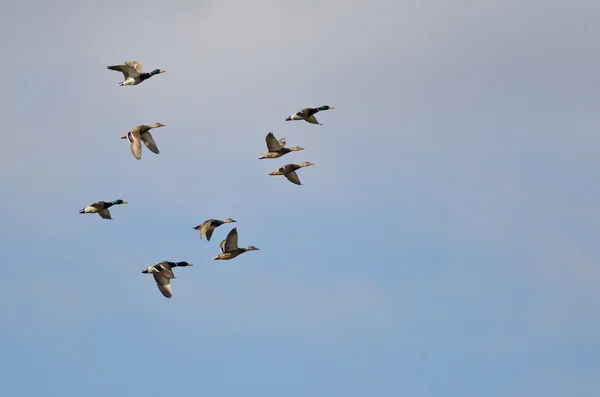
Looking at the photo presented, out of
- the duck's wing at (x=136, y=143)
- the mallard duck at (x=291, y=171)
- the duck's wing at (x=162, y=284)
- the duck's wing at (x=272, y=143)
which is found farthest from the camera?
the mallard duck at (x=291, y=171)

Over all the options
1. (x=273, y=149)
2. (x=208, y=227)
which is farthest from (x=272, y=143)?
(x=208, y=227)

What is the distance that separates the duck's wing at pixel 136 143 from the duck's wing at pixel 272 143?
10018 mm

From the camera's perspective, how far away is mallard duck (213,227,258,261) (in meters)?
112

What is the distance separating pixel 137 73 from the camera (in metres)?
113

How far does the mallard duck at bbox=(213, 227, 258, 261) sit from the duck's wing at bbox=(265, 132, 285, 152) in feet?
25.3

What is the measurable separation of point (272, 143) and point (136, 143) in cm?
1152

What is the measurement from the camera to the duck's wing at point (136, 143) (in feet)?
354

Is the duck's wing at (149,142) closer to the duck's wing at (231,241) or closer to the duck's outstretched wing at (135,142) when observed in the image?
the duck's outstretched wing at (135,142)

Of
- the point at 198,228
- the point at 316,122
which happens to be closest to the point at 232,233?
the point at 198,228

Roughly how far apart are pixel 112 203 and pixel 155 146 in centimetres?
750

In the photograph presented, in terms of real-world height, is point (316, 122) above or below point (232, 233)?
above

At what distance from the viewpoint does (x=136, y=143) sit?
358ft

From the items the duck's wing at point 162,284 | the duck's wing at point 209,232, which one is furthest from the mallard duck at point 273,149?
the duck's wing at point 162,284

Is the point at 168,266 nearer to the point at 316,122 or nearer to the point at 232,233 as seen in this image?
the point at 232,233
